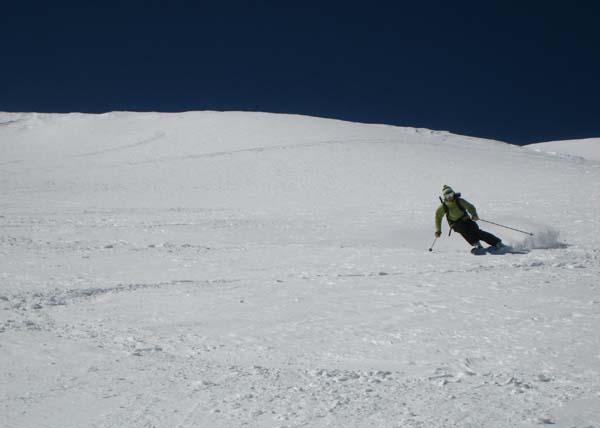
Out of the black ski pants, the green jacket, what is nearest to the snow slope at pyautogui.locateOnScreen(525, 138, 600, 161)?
the green jacket

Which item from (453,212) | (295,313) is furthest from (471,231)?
(295,313)

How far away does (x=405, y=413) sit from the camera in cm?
401

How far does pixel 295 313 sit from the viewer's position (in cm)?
663

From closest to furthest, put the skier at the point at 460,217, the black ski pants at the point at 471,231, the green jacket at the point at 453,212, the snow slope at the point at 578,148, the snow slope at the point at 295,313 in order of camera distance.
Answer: the snow slope at the point at 295,313, the black ski pants at the point at 471,231, the skier at the point at 460,217, the green jacket at the point at 453,212, the snow slope at the point at 578,148

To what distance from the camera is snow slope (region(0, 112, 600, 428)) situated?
13.7 feet

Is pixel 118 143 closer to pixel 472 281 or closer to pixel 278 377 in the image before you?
pixel 472 281

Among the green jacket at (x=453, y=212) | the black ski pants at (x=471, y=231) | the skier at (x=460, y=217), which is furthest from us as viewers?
the green jacket at (x=453, y=212)

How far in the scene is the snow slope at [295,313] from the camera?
4168mm

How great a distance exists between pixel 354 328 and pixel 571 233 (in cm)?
770

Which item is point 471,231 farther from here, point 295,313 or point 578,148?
point 578,148

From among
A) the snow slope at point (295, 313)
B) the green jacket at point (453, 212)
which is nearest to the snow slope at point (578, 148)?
the snow slope at point (295, 313)

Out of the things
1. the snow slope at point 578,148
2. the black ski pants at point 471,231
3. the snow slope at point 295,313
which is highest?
the snow slope at point 578,148

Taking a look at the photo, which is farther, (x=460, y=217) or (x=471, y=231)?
(x=460, y=217)

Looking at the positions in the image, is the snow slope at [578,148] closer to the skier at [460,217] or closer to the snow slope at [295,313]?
the snow slope at [295,313]
